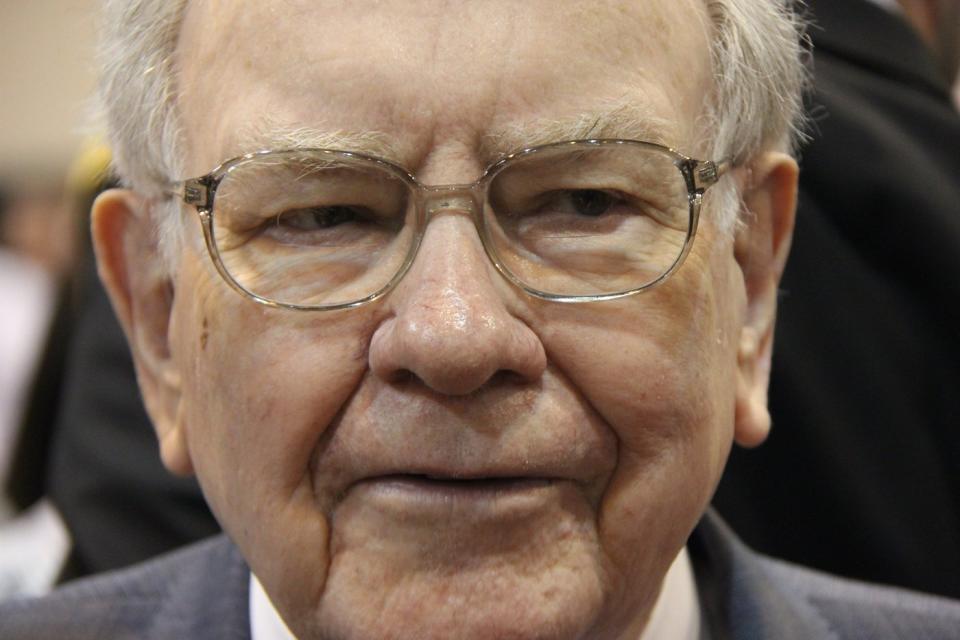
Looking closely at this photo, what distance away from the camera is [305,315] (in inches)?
51.9

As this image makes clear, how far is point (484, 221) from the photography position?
1.30 meters

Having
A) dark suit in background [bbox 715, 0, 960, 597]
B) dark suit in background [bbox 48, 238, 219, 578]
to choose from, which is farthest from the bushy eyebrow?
dark suit in background [bbox 48, 238, 219, 578]

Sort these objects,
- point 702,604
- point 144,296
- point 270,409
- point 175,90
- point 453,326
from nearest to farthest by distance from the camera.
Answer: point 453,326 < point 270,409 < point 175,90 < point 144,296 < point 702,604

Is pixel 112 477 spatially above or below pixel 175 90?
below

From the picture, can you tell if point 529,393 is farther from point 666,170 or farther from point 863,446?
point 863,446

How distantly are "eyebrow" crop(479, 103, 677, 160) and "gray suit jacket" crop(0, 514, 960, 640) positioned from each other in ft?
2.29

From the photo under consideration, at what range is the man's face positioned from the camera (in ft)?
4.15

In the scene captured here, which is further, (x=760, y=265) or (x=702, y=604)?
(x=702, y=604)

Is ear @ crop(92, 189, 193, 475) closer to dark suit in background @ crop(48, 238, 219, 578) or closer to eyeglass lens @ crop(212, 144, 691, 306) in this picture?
eyeglass lens @ crop(212, 144, 691, 306)

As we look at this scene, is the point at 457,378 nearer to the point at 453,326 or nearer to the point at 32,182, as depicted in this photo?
the point at 453,326

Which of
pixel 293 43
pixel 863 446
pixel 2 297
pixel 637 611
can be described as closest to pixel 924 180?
pixel 863 446

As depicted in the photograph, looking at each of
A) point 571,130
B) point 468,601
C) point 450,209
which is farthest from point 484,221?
point 468,601

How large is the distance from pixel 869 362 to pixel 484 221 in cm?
102

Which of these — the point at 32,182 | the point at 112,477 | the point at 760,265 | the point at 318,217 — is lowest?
the point at 32,182
